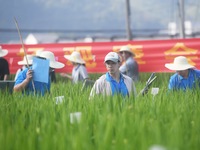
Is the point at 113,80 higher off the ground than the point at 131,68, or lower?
higher

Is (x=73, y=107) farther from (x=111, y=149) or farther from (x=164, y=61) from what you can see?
(x=164, y=61)

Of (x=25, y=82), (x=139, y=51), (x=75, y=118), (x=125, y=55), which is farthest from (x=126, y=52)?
(x=75, y=118)

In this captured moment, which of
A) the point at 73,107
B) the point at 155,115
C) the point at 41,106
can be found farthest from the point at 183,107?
the point at 41,106

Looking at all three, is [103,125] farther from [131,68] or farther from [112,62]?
[131,68]

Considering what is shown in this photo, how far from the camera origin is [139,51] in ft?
42.3

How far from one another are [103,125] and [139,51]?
987 centimetres

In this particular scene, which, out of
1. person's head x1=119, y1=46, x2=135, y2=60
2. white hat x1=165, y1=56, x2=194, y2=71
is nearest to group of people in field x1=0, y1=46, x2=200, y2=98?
white hat x1=165, y1=56, x2=194, y2=71

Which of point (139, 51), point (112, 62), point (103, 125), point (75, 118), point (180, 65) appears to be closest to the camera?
point (103, 125)

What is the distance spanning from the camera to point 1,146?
8.84 feet

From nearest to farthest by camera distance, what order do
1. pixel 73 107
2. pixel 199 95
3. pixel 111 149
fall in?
pixel 111 149 → pixel 73 107 → pixel 199 95

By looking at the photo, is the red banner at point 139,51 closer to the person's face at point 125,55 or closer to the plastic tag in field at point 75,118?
the person's face at point 125,55

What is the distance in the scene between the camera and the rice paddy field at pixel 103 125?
2.62 metres

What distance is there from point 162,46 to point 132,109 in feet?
29.1

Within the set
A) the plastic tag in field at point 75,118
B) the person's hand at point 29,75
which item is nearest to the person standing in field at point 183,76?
the person's hand at point 29,75
